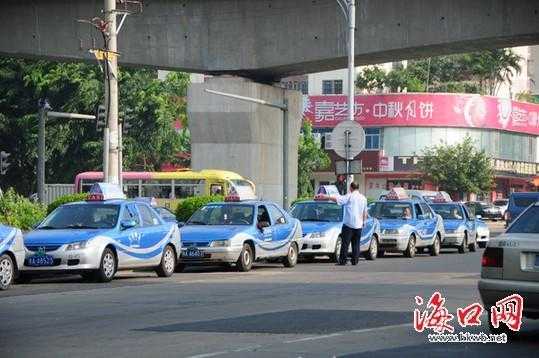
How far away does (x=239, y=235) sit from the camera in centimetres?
2481

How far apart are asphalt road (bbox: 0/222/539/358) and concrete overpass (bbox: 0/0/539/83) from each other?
15730mm

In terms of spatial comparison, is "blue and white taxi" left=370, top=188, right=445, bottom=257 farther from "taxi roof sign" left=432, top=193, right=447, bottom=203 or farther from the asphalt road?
the asphalt road

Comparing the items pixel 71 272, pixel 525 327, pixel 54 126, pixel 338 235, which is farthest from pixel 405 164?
pixel 525 327

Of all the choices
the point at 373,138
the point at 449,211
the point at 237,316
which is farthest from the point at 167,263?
the point at 373,138

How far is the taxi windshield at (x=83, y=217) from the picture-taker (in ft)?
72.9

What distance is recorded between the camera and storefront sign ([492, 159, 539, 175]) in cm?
9397

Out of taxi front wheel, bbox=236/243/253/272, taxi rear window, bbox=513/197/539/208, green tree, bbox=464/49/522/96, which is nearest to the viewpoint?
taxi front wheel, bbox=236/243/253/272

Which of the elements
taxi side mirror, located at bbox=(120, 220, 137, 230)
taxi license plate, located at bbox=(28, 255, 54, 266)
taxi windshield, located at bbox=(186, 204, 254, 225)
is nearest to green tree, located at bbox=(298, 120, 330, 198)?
taxi windshield, located at bbox=(186, 204, 254, 225)

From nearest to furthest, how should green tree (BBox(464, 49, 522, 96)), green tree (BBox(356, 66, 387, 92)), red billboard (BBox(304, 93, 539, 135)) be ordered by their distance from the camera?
red billboard (BBox(304, 93, 539, 135)) < green tree (BBox(356, 66, 387, 92)) < green tree (BBox(464, 49, 522, 96))

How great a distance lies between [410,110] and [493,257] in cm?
7749

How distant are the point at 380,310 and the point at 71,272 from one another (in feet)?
24.1

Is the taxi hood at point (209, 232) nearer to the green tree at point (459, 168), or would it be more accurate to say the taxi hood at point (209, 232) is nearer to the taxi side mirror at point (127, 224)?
the taxi side mirror at point (127, 224)

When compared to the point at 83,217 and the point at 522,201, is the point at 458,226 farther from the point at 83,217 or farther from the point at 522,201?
the point at 83,217

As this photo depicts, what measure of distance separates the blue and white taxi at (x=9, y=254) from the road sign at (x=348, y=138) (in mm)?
16839
